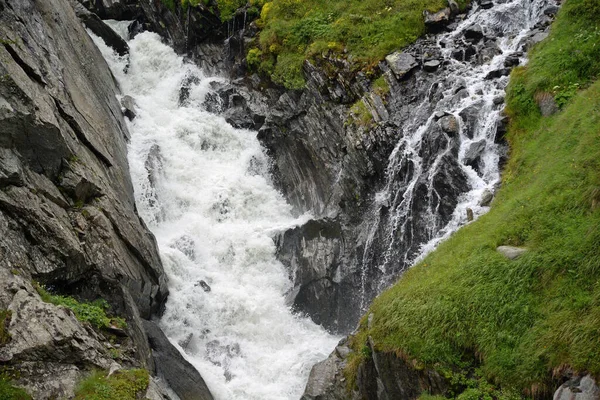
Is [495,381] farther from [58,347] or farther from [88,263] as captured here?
[88,263]

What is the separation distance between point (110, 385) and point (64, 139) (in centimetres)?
993

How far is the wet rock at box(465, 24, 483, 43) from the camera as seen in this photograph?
2666cm

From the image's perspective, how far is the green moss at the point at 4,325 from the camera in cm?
1117

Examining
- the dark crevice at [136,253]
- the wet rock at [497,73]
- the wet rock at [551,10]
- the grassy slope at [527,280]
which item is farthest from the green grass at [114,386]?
the wet rock at [551,10]

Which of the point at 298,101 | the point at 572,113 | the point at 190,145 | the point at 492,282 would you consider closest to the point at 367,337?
the point at 492,282

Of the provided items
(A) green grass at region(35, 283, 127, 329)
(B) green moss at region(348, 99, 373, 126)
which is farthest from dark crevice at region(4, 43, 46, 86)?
(B) green moss at region(348, 99, 373, 126)

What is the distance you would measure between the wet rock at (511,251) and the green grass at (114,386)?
1046cm

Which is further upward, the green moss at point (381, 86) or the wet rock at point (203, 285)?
the green moss at point (381, 86)

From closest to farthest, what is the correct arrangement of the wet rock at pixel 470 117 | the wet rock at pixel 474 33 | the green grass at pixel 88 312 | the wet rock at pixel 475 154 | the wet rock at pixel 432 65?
the green grass at pixel 88 312, the wet rock at pixel 475 154, the wet rock at pixel 470 117, the wet rock at pixel 432 65, the wet rock at pixel 474 33

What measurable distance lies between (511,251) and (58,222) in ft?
46.8

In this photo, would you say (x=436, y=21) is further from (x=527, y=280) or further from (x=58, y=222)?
(x=58, y=222)

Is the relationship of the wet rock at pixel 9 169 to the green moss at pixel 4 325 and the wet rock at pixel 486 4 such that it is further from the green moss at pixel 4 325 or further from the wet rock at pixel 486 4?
the wet rock at pixel 486 4

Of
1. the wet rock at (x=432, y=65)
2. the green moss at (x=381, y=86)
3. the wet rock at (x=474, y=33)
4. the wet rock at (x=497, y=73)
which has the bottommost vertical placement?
the green moss at (x=381, y=86)

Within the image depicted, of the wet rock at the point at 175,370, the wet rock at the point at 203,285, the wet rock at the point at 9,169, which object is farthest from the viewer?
the wet rock at the point at 203,285
